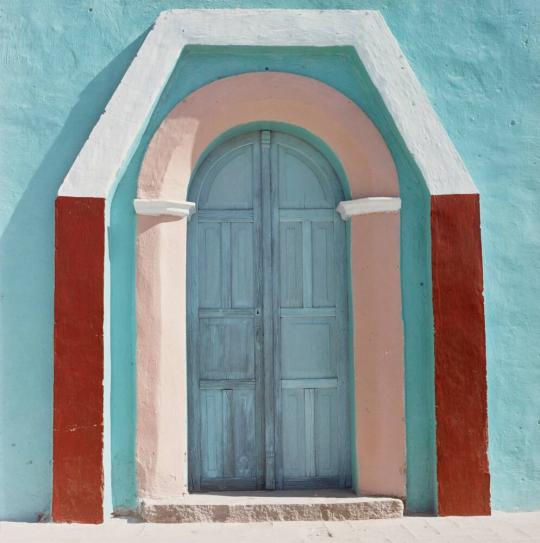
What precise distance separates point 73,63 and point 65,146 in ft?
1.73

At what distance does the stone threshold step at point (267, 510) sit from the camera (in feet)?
14.7

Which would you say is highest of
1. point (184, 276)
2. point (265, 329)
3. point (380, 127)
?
point (380, 127)

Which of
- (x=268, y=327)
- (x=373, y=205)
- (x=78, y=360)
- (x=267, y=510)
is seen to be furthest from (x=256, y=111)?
(x=267, y=510)

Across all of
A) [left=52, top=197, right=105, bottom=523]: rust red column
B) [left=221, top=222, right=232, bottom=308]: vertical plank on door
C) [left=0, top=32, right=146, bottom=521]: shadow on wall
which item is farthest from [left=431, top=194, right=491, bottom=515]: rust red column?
[left=0, top=32, right=146, bottom=521]: shadow on wall

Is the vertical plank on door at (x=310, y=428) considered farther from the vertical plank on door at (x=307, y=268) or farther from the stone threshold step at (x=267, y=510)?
the vertical plank on door at (x=307, y=268)

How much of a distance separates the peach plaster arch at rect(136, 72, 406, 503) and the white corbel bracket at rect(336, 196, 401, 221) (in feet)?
0.12

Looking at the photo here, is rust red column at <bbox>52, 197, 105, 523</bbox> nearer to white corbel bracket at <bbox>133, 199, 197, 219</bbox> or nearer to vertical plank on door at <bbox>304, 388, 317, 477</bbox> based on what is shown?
white corbel bracket at <bbox>133, 199, 197, 219</bbox>

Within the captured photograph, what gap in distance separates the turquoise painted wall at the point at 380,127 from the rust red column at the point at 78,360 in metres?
0.16

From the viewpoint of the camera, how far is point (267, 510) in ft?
14.8

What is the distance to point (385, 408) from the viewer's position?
4.62 metres

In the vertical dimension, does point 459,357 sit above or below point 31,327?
below

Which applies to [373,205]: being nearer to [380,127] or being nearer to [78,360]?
[380,127]

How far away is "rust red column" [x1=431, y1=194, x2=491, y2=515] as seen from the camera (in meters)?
4.52

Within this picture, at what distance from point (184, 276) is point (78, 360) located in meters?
0.83
